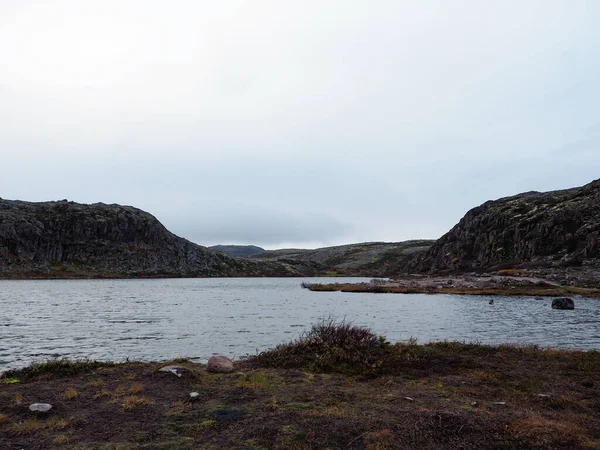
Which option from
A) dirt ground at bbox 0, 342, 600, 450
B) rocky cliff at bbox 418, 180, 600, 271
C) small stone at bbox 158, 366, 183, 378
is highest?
rocky cliff at bbox 418, 180, 600, 271

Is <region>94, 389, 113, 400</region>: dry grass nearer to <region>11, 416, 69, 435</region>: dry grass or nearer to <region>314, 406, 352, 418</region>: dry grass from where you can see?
<region>11, 416, 69, 435</region>: dry grass

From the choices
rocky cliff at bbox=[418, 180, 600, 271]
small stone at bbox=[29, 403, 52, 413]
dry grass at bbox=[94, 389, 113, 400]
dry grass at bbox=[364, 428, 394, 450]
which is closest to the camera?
dry grass at bbox=[364, 428, 394, 450]

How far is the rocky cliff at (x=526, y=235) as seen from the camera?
10425cm

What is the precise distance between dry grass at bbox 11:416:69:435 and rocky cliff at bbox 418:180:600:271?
106202 millimetres

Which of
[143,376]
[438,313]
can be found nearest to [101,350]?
[143,376]

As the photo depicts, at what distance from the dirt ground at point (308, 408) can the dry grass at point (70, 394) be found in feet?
0.10

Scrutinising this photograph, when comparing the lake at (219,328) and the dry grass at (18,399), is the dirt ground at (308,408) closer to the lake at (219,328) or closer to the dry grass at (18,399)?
the dry grass at (18,399)

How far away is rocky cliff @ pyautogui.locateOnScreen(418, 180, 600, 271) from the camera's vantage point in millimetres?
104250

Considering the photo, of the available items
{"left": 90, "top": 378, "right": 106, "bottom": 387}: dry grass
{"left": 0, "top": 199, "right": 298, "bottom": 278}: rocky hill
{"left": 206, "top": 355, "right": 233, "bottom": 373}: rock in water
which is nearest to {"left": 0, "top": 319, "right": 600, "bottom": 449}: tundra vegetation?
{"left": 90, "top": 378, "right": 106, "bottom": 387}: dry grass

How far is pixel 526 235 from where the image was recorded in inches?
4877

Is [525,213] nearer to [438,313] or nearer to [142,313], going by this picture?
[438,313]

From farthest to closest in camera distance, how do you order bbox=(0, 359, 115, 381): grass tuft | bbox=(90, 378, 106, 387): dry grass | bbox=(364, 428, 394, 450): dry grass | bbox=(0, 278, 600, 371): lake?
1. bbox=(0, 278, 600, 371): lake
2. bbox=(0, 359, 115, 381): grass tuft
3. bbox=(90, 378, 106, 387): dry grass
4. bbox=(364, 428, 394, 450): dry grass

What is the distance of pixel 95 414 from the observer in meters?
11.8

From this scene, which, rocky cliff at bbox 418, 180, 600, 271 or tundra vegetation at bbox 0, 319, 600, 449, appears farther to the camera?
rocky cliff at bbox 418, 180, 600, 271
